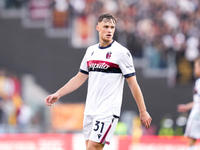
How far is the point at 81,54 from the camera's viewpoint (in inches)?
751

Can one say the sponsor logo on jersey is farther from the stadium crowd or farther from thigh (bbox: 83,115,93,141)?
the stadium crowd

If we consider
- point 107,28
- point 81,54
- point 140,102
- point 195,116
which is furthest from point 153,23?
point 140,102

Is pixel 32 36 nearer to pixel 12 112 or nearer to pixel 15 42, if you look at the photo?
pixel 15 42

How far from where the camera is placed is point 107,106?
21.2 ft

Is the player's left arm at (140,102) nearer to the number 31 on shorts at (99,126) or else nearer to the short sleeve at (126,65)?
the short sleeve at (126,65)

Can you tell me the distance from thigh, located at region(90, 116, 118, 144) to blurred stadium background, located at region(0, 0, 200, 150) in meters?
10.0

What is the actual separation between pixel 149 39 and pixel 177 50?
0.97 meters

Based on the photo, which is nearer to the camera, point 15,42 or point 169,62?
point 169,62

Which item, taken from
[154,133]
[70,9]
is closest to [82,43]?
[70,9]

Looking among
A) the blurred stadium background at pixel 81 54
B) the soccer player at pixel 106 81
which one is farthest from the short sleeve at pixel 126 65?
the blurred stadium background at pixel 81 54

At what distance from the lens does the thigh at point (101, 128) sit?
6.43 metres

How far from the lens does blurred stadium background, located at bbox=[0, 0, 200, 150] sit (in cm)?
1691

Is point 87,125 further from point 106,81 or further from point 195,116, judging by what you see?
point 195,116

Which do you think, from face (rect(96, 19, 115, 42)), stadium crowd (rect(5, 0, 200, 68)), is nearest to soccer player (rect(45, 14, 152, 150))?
face (rect(96, 19, 115, 42))
